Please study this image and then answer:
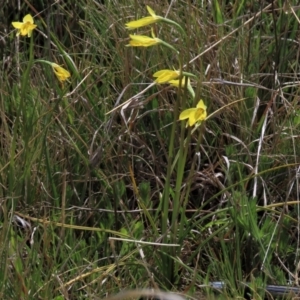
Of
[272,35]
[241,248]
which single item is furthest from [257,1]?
[241,248]

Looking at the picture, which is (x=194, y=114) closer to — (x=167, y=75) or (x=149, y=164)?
(x=167, y=75)

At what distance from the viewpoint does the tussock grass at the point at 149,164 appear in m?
1.72

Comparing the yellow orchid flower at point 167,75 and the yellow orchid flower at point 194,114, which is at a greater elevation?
the yellow orchid flower at point 167,75

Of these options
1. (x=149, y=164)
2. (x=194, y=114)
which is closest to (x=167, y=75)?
(x=194, y=114)

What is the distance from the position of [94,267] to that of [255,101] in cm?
75

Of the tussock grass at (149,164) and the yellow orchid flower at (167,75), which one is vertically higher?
the yellow orchid flower at (167,75)

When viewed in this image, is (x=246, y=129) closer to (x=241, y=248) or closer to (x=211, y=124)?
(x=211, y=124)

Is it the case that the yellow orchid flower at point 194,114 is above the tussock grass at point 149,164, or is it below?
above

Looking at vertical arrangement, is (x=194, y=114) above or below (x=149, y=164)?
above

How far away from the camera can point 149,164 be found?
217cm

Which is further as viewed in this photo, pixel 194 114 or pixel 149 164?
pixel 149 164

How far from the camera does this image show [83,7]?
2.71 metres

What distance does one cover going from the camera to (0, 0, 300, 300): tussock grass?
1717 mm

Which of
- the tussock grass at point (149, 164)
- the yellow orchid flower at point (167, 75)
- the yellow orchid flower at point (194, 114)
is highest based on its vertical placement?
the yellow orchid flower at point (167, 75)
